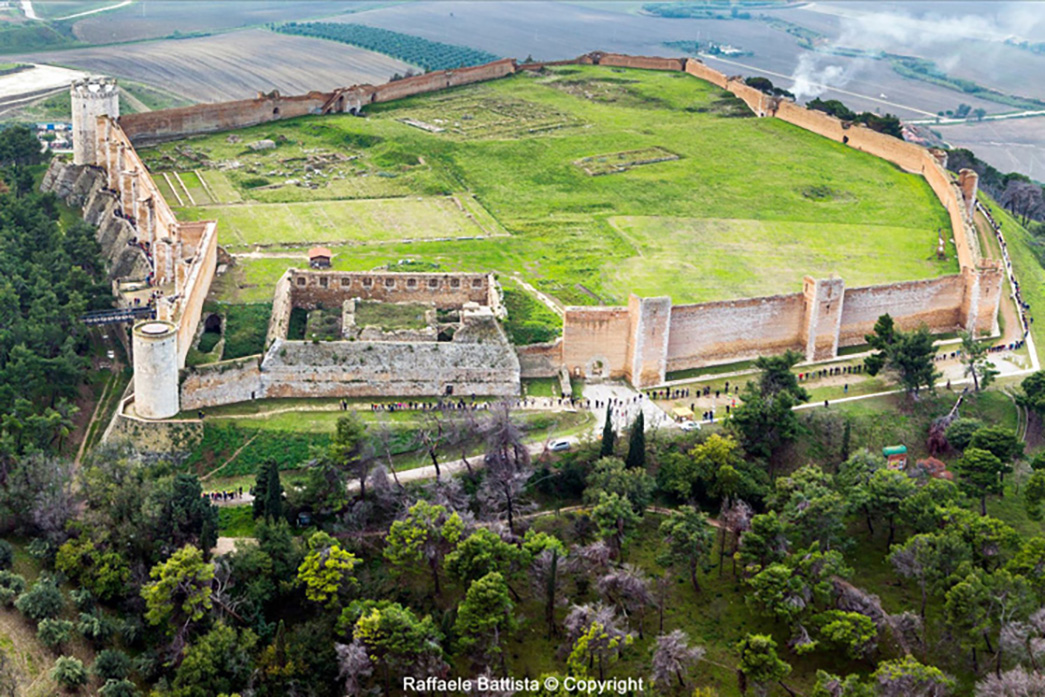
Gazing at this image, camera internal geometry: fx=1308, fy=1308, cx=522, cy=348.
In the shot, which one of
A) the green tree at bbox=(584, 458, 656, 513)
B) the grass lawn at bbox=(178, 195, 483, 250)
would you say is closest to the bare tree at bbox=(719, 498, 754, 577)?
the green tree at bbox=(584, 458, 656, 513)

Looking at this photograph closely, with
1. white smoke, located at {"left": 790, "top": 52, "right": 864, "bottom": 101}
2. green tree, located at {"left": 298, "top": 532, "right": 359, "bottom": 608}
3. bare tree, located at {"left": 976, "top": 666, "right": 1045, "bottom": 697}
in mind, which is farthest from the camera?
white smoke, located at {"left": 790, "top": 52, "right": 864, "bottom": 101}

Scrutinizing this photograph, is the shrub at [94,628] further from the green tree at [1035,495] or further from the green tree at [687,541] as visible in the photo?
the green tree at [1035,495]

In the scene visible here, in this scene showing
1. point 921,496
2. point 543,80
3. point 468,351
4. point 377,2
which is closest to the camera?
point 921,496

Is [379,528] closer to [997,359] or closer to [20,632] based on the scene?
[20,632]

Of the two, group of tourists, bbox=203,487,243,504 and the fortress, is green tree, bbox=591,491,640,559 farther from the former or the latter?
group of tourists, bbox=203,487,243,504

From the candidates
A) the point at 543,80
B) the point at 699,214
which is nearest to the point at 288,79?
the point at 543,80
